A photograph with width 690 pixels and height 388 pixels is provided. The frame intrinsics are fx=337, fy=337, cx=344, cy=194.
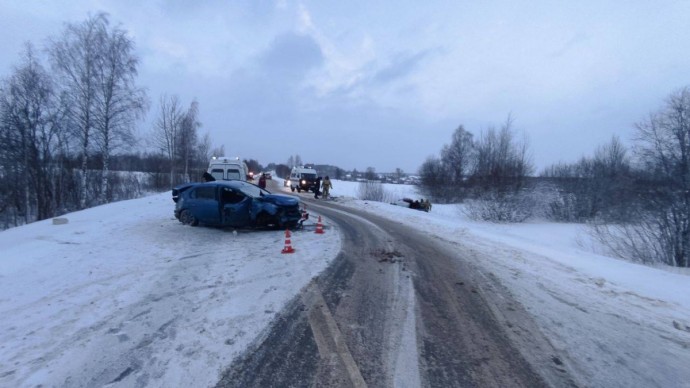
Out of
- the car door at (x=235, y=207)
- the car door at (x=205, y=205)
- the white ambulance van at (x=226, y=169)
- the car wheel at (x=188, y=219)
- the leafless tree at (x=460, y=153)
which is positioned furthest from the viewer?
the leafless tree at (x=460, y=153)

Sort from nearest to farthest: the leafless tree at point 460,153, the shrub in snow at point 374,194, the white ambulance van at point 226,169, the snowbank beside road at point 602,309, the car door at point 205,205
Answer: the snowbank beside road at point 602,309 → the car door at point 205,205 → the white ambulance van at point 226,169 → the shrub in snow at point 374,194 → the leafless tree at point 460,153

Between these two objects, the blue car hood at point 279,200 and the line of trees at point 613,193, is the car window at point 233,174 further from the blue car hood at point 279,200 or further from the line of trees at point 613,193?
the line of trees at point 613,193

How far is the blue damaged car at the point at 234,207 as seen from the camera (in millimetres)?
11367

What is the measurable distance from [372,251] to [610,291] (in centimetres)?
509

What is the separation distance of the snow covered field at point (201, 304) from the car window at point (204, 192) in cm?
194

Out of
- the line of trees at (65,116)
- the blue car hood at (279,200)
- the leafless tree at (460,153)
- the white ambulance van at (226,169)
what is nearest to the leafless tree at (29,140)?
the line of trees at (65,116)

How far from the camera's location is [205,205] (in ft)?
37.9

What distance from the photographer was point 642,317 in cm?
519

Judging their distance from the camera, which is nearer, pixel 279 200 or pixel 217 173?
pixel 279 200

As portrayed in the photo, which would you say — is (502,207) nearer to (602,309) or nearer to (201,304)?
(602,309)

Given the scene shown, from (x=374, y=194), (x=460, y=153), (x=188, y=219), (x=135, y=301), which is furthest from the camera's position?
(x=460, y=153)

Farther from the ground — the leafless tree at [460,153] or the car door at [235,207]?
the leafless tree at [460,153]

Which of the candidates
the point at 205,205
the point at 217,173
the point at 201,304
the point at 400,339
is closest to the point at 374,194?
the point at 217,173

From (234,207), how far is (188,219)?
2.10 meters
